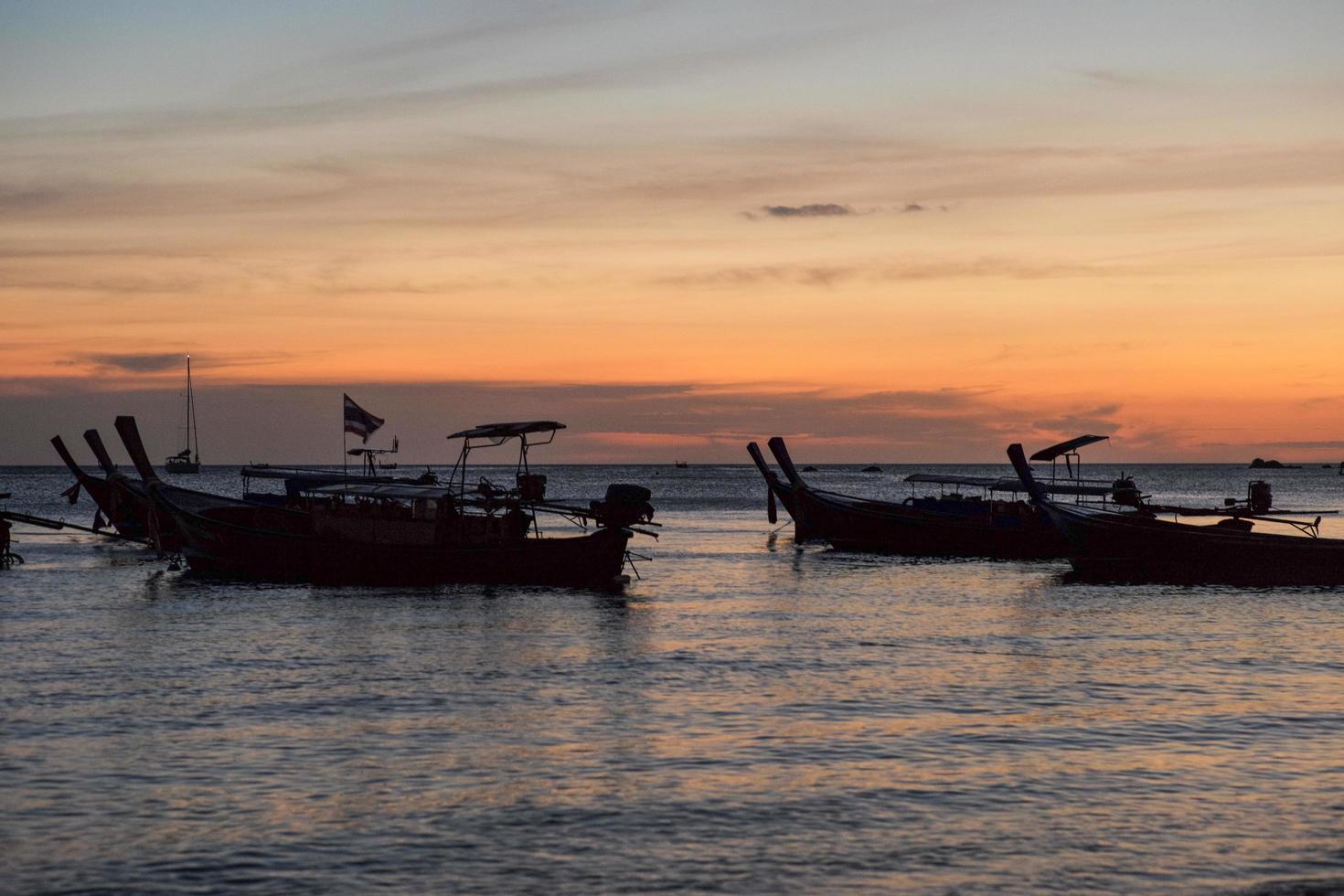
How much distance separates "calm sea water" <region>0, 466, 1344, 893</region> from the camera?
13.9m

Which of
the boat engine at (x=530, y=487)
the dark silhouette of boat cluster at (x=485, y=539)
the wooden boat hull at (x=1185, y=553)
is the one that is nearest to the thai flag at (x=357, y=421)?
the dark silhouette of boat cluster at (x=485, y=539)

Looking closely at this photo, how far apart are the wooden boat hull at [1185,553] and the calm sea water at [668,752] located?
775 cm

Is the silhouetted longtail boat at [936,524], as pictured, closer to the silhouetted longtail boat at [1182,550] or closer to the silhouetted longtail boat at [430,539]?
the silhouetted longtail boat at [1182,550]

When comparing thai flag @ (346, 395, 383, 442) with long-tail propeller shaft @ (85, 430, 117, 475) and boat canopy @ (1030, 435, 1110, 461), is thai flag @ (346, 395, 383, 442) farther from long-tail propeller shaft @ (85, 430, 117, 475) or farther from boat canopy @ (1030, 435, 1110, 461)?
boat canopy @ (1030, 435, 1110, 461)

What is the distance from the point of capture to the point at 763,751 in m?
19.1

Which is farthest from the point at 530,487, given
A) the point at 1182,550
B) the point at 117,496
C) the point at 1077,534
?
the point at 117,496

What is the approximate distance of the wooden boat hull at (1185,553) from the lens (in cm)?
4572

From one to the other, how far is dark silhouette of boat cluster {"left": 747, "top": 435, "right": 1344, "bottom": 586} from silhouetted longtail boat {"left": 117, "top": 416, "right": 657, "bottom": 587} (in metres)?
17.4

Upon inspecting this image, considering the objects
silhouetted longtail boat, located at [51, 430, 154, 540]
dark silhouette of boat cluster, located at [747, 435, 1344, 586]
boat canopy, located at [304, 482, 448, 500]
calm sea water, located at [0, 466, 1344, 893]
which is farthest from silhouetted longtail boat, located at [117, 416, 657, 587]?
dark silhouette of boat cluster, located at [747, 435, 1344, 586]

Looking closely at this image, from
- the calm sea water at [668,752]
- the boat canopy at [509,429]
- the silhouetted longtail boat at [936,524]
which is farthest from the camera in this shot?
the silhouetted longtail boat at [936,524]

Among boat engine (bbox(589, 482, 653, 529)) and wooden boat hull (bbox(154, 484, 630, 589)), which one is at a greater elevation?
boat engine (bbox(589, 482, 653, 529))

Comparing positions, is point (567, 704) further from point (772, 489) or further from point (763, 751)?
point (772, 489)

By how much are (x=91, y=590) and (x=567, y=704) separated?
29.0 meters

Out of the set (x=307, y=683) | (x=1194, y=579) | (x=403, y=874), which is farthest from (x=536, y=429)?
(x=403, y=874)
